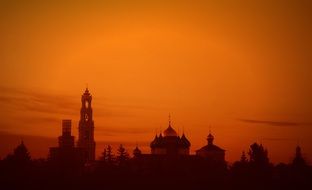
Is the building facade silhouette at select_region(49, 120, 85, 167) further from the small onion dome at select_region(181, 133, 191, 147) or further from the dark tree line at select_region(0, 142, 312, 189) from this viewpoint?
the small onion dome at select_region(181, 133, 191, 147)

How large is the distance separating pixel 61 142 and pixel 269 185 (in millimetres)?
56280

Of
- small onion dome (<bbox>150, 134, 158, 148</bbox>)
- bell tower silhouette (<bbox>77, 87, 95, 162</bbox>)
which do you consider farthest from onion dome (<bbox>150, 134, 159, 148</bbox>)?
bell tower silhouette (<bbox>77, 87, 95, 162</bbox>)

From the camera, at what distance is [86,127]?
150 meters

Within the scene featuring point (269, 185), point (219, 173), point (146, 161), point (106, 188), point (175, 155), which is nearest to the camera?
point (106, 188)

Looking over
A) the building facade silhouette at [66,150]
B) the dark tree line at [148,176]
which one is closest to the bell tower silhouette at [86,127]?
the building facade silhouette at [66,150]

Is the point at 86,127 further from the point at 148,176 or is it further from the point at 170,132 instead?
the point at 148,176

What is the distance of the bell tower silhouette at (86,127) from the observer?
492 ft

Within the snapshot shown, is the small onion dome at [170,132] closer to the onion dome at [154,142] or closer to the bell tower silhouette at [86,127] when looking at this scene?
the onion dome at [154,142]

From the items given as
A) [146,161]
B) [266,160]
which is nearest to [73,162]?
[146,161]

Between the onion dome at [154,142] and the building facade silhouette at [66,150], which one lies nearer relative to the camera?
the building facade silhouette at [66,150]

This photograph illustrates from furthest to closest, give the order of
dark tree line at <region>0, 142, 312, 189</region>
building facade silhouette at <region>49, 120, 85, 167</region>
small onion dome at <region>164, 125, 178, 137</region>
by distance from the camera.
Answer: small onion dome at <region>164, 125, 178, 137</region>, building facade silhouette at <region>49, 120, 85, 167</region>, dark tree line at <region>0, 142, 312, 189</region>

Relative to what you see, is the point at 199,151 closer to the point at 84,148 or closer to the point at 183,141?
the point at 183,141

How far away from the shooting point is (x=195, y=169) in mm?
114688

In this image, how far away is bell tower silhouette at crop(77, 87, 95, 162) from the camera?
149975 mm
